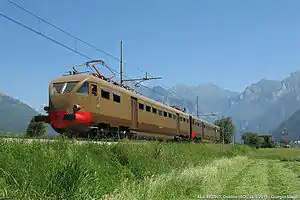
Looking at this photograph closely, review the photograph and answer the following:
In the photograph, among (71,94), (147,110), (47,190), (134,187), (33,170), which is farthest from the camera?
(147,110)

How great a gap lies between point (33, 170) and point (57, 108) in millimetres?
9162

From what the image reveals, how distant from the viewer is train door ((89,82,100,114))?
1742 centimetres

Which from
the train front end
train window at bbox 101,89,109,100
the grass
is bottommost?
the grass

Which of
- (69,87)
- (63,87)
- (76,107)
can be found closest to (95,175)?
(76,107)

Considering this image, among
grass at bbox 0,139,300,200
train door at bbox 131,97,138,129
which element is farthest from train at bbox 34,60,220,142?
grass at bbox 0,139,300,200

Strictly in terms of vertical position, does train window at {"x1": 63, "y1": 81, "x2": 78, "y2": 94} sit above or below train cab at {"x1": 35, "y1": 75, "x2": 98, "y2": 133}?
above

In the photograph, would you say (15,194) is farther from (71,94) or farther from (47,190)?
Result: (71,94)

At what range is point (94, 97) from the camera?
57.7ft

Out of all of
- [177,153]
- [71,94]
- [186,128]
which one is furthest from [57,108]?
[186,128]

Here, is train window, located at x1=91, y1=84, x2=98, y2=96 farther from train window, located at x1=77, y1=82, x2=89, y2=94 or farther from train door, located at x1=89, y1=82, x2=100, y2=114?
train window, located at x1=77, y1=82, x2=89, y2=94

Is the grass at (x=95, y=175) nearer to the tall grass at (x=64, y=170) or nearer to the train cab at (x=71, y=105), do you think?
A: the tall grass at (x=64, y=170)

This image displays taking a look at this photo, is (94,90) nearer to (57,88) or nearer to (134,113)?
(57,88)

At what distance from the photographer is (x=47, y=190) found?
25.7ft

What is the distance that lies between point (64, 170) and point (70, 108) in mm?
8747
